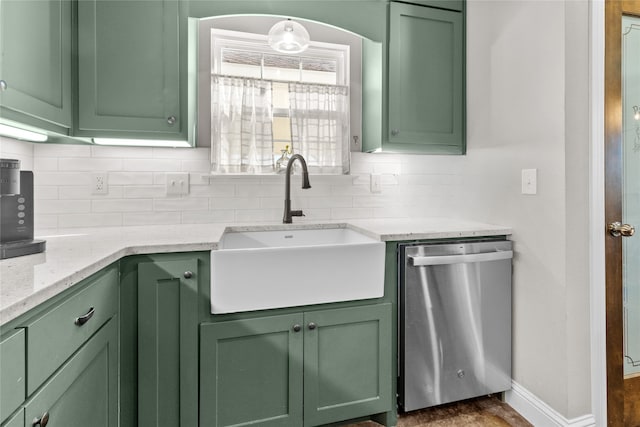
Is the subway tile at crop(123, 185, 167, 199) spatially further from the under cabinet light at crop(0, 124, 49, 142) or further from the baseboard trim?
the baseboard trim

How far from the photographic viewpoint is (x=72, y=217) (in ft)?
6.23

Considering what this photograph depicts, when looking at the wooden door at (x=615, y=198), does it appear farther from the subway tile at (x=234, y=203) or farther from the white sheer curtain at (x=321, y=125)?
the subway tile at (x=234, y=203)

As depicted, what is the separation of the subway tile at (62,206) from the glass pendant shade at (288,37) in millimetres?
1341

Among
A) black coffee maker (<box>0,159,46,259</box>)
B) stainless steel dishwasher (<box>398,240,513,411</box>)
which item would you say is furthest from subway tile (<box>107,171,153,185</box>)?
stainless steel dishwasher (<box>398,240,513,411</box>)

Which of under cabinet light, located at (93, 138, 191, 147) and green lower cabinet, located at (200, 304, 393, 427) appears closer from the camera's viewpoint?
green lower cabinet, located at (200, 304, 393, 427)

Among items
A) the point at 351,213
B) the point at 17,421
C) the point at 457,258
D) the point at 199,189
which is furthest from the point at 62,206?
the point at 457,258

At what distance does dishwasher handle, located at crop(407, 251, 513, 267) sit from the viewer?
1708 millimetres

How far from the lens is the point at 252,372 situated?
1517 millimetres

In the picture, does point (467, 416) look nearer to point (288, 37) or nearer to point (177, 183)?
point (177, 183)

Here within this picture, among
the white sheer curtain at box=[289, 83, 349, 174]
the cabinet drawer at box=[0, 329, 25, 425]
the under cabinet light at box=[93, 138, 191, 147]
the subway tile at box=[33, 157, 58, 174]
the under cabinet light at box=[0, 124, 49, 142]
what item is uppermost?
the white sheer curtain at box=[289, 83, 349, 174]

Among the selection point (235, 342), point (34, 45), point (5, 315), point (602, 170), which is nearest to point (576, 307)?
point (602, 170)

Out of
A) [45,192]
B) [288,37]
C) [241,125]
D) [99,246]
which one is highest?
[288,37]

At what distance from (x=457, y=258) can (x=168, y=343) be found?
54.4 inches

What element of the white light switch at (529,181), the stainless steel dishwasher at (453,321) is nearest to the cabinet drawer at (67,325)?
the stainless steel dishwasher at (453,321)
